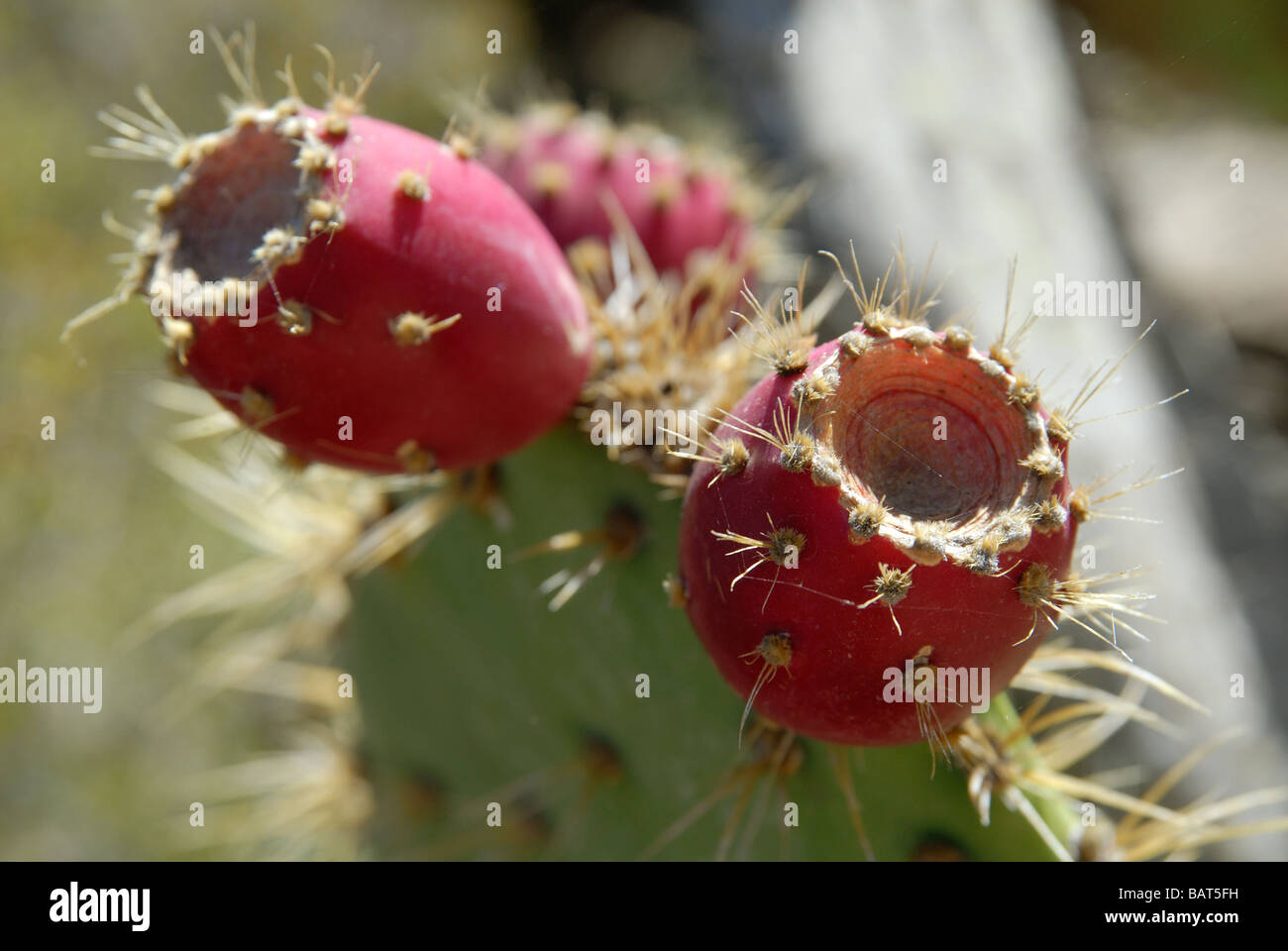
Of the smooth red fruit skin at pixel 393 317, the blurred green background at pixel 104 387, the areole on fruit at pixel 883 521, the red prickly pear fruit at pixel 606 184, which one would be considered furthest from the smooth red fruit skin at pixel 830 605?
the blurred green background at pixel 104 387

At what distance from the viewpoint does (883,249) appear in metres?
2.95

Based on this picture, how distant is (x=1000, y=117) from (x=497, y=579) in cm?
225

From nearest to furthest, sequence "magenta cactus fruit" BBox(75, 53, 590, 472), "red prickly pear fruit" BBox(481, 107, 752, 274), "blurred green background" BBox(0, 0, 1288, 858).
A: "magenta cactus fruit" BBox(75, 53, 590, 472) → "red prickly pear fruit" BBox(481, 107, 752, 274) → "blurred green background" BBox(0, 0, 1288, 858)

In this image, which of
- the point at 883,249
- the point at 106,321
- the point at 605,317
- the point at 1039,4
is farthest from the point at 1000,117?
the point at 106,321

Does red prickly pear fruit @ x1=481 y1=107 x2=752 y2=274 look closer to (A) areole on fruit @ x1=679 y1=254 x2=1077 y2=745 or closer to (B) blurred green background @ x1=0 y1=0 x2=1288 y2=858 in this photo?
(A) areole on fruit @ x1=679 y1=254 x2=1077 y2=745

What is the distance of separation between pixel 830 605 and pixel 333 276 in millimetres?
511

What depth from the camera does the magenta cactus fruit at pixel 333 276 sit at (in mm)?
968

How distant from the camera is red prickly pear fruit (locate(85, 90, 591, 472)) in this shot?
3.18 feet

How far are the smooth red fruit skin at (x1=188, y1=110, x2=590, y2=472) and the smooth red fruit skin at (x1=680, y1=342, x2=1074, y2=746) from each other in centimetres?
28

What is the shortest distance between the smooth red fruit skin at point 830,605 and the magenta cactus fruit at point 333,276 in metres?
0.28

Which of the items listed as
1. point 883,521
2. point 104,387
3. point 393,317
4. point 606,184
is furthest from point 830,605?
point 104,387

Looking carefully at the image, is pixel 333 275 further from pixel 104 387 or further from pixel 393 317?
pixel 104 387

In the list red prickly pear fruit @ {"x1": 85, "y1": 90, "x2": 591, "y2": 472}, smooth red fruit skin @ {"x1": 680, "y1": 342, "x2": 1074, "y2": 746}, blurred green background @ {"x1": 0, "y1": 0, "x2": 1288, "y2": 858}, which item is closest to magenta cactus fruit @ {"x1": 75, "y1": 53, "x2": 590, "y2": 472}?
red prickly pear fruit @ {"x1": 85, "y1": 90, "x2": 591, "y2": 472}

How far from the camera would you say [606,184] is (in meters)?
1.86
